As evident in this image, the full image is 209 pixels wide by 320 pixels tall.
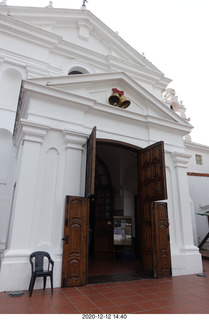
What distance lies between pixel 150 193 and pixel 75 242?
8.72ft

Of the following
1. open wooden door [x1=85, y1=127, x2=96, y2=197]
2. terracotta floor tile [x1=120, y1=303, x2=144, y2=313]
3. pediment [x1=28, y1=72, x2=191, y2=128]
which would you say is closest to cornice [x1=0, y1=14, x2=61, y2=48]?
pediment [x1=28, y1=72, x2=191, y2=128]

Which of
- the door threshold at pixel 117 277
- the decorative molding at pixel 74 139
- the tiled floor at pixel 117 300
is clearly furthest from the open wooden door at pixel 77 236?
the door threshold at pixel 117 277

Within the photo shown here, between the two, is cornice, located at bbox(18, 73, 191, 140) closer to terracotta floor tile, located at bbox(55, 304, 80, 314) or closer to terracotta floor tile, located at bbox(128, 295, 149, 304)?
terracotta floor tile, located at bbox(55, 304, 80, 314)

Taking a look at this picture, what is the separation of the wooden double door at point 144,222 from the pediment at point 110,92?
1539mm

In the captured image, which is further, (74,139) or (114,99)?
(114,99)

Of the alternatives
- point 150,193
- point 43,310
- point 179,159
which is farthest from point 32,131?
point 179,159

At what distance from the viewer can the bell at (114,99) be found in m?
7.68

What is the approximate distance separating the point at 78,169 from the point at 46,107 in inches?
78.6

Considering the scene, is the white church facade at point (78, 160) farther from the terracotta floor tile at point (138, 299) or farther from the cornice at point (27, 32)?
the terracotta floor tile at point (138, 299)

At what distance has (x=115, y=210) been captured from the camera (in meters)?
11.0

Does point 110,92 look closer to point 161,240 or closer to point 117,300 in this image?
point 161,240

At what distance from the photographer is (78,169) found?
6.45 m

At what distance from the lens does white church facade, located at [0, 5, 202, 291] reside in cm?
569

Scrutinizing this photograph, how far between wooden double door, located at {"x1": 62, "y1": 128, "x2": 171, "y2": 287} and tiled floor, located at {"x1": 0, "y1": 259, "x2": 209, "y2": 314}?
59 centimetres
